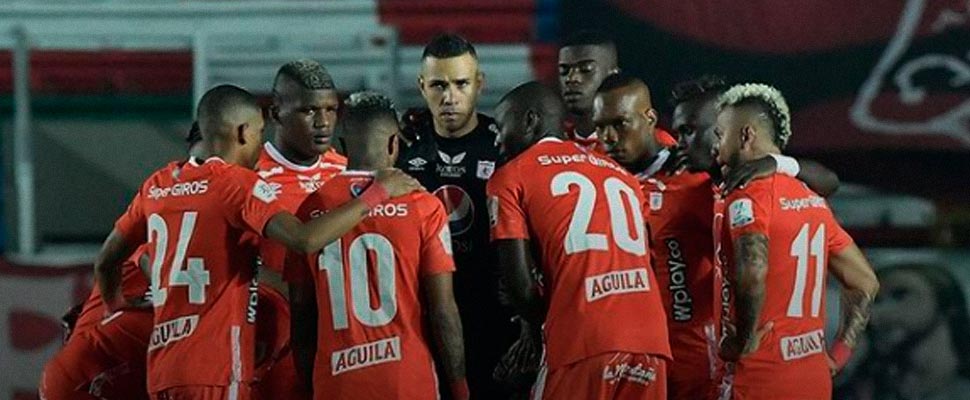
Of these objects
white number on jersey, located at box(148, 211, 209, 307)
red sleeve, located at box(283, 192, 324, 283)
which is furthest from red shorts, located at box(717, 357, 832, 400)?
white number on jersey, located at box(148, 211, 209, 307)

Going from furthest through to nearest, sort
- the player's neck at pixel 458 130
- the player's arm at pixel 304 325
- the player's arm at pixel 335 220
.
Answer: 1. the player's neck at pixel 458 130
2. the player's arm at pixel 304 325
3. the player's arm at pixel 335 220

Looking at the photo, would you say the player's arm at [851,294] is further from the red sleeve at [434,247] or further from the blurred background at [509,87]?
the blurred background at [509,87]

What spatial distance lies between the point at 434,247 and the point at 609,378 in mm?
715

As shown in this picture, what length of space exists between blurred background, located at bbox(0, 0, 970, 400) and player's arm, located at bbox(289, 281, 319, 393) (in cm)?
446

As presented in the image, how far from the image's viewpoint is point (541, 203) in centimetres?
655

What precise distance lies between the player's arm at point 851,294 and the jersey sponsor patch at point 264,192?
1909 mm

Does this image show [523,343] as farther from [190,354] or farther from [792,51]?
[792,51]

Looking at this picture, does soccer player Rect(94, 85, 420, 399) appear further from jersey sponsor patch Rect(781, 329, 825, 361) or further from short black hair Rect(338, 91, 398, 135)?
jersey sponsor patch Rect(781, 329, 825, 361)

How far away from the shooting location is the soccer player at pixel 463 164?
7016mm

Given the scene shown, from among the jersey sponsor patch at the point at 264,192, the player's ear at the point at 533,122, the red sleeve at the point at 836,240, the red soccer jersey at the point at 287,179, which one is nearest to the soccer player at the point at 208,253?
the jersey sponsor patch at the point at 264,192

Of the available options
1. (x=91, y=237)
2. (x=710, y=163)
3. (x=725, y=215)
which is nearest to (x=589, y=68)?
(x=710, y=163)

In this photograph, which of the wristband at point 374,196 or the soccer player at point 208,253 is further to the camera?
the soccer player at point 208,253

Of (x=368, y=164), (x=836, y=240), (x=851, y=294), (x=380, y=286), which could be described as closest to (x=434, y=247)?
(x=380, y=286)

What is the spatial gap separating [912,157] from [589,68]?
15.8 feet
